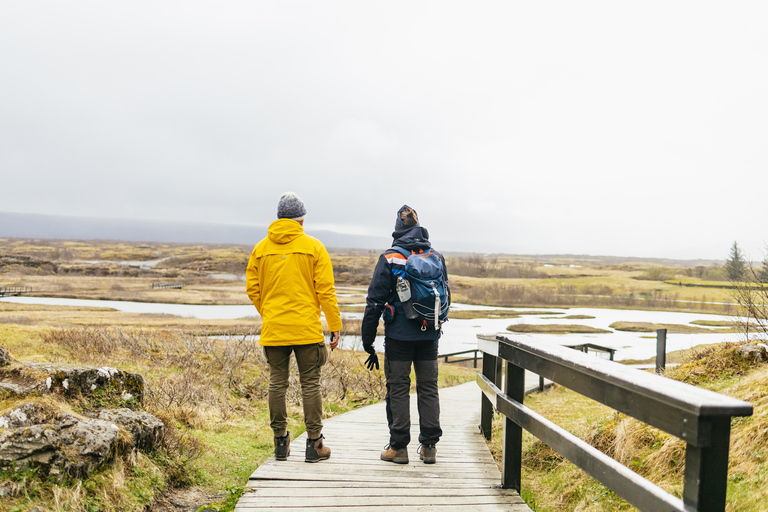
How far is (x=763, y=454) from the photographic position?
3.38 meters

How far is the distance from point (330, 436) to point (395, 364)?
1.58m

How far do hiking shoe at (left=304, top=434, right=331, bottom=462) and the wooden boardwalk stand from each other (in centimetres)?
6

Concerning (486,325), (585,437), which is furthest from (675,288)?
(585,437)

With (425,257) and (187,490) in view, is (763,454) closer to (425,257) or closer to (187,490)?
(425,257)

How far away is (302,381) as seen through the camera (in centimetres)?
444

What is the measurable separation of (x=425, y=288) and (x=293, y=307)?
115 cm

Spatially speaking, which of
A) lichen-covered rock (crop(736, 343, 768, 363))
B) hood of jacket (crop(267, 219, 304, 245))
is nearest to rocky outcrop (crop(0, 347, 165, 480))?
hood of jacket (crop(267, 219, 304, 245))

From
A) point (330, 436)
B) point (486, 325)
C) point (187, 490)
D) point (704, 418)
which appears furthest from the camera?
point (486, 325)

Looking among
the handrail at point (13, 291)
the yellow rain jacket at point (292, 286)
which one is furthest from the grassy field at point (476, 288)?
the yellow rain jacket at point (292, 286)

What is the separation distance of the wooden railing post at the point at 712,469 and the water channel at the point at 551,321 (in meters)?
13.1

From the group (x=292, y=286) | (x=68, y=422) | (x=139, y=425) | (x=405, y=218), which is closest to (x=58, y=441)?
(x=68, y=422)

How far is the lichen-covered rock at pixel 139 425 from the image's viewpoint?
370cm

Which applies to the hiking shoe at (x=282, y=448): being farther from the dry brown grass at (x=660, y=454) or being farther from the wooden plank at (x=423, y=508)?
the dry brown grass at (x=660, y=454)

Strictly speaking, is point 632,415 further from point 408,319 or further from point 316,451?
point 316,451
